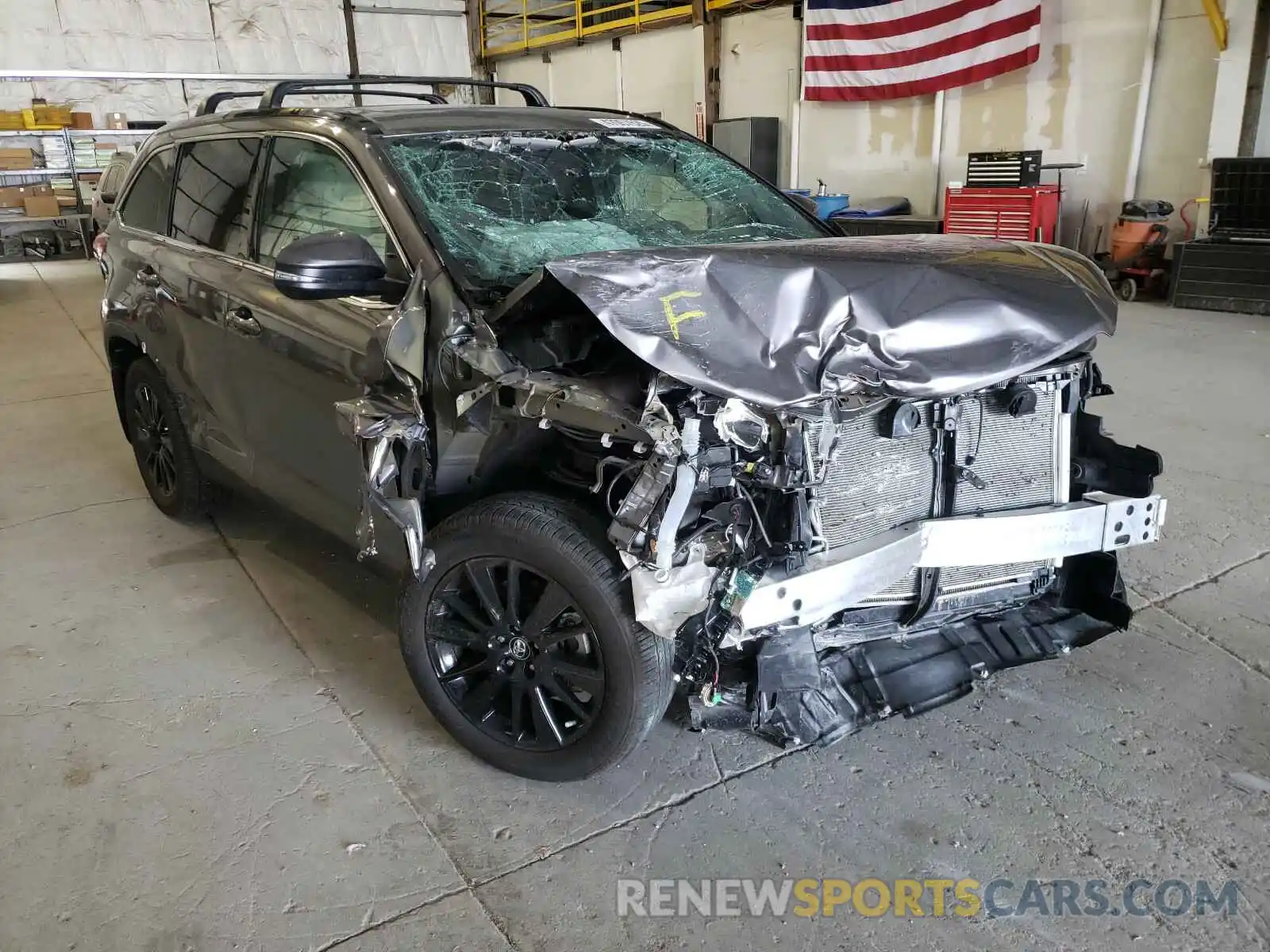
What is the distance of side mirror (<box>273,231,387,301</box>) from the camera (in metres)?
2.17

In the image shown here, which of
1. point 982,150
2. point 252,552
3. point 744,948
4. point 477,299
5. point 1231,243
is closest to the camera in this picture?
point 744,948

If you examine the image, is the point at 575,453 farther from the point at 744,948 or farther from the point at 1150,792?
the point at 1150,792

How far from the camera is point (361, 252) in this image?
2.24m

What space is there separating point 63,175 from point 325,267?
1409 centimetres

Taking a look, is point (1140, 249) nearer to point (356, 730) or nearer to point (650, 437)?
point (650, 437)

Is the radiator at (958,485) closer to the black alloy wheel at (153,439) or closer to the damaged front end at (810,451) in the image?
the damaged front end at (810,451)

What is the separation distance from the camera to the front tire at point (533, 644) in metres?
2.03

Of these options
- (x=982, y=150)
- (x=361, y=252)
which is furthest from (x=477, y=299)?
(x=982, y=150)

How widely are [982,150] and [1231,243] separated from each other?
117 inches

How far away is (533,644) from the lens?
2.18 metres

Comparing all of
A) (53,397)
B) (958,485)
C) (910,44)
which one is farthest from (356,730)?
(910,44)

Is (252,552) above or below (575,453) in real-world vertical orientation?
below

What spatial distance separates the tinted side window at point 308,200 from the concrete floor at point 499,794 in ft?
4.10

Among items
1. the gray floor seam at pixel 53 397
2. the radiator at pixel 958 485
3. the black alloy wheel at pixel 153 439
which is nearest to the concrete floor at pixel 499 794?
the radiator at pixel 958 485
